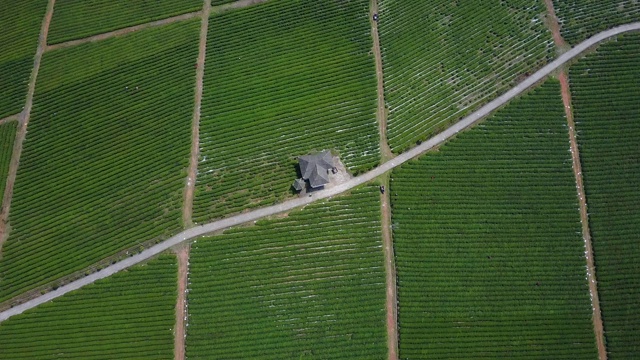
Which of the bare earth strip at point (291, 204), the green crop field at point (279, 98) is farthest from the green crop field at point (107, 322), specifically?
the green crop field at point (279, 98)

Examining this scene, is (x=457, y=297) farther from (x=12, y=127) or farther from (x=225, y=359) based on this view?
(x=12, y=127)

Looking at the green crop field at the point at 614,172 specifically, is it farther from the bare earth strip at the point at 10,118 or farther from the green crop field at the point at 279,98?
the bare earth strip at the point at 10,118

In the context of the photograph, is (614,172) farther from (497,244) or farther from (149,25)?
(149,25)

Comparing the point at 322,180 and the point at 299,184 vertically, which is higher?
the point at 322,180

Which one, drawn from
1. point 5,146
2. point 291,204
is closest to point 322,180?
point 291,204

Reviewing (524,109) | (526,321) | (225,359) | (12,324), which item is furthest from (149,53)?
(526,321)
